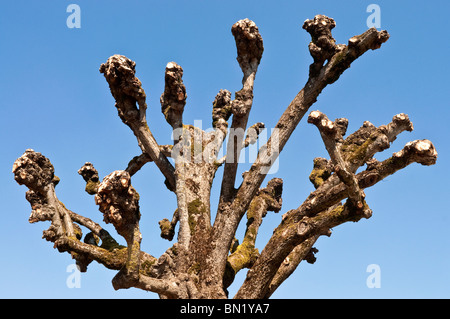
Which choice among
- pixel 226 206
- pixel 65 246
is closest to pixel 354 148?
pixel 226 206

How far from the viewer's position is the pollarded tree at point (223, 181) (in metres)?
8.62

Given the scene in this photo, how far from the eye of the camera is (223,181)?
33.4 ft

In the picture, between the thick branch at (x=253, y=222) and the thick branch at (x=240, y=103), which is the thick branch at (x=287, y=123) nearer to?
the thick branch at (x=240, y=103)

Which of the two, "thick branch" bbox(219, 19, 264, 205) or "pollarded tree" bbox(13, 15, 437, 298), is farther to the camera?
"thick branch" bbox(219, 19, 264, 205)

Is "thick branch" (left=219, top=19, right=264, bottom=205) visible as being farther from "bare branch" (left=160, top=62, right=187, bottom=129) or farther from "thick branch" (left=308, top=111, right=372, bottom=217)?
"thick branch" (left=308, top=111, right=372, bottom=217)

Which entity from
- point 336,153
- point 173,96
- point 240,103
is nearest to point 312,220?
point 336,153

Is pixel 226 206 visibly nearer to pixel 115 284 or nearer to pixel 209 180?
pixel 209 180

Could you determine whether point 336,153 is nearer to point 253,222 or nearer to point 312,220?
point 312,220

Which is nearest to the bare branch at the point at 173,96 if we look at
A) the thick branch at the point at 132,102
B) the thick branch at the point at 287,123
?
the thick branch at the point at 132,102

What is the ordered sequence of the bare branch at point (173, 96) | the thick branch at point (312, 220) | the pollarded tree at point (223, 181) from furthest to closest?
the bare branch at point (173, 96) → the pollarded tree at point (223, 181) → the thick branch at point (312, 220)

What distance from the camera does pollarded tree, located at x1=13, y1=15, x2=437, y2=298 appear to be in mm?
8617

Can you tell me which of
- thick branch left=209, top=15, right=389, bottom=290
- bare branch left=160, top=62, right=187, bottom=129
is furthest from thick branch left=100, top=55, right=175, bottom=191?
thick branch left=209, top=15, right=389, bottom=290

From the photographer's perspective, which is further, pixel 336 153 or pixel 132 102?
pixel 132 102
